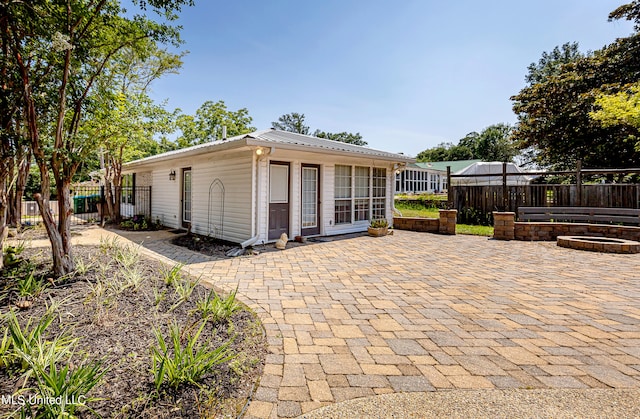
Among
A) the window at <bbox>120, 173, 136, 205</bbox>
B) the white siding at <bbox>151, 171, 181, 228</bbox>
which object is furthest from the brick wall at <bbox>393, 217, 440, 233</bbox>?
Result: the window at <bbox>120, 173, 136, 205</bbox>

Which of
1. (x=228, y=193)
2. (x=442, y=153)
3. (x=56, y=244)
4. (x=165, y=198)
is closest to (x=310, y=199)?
(x=228, y=193)

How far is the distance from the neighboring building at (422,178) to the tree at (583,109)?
402 inches

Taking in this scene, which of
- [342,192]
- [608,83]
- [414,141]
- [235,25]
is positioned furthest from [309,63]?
[414,141]

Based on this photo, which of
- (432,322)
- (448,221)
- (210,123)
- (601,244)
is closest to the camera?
Answer: (432,322)

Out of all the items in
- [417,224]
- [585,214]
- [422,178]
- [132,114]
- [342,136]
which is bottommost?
[417,224]

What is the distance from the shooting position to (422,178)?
29562 mm

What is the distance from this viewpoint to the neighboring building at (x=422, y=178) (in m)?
27.5

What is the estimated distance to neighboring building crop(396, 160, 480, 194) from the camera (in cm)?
2747

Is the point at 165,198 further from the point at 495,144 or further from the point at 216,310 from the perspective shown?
the point at 495,144

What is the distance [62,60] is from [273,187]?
4.51 metres

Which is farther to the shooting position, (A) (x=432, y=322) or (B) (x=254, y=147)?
(B) (x=254, y=147)

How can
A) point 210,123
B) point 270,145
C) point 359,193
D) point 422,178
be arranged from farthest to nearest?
point 422,178 → point 210,123 → point 359,193 → point 270,145

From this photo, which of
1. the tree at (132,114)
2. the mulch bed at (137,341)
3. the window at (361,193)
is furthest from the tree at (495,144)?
the mulch bed at (137,341)

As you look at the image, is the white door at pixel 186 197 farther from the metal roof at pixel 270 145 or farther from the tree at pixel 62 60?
the tree at pixel 62 60
